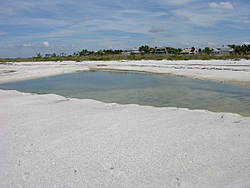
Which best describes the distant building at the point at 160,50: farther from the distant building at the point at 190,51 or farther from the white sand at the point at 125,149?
the white sand at the point at 125,149

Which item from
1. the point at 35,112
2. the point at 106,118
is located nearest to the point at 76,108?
the point at 35,112

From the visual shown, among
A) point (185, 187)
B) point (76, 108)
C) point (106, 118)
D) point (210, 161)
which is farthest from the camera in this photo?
point (76, 108)

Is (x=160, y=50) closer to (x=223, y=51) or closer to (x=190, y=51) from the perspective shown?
(x=190, y=51)

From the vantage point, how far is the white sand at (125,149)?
471cm

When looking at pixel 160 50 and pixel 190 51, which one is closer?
pixel 190 51

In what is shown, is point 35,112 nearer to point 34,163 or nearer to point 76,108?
point 76,108

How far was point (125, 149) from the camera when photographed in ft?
19.9

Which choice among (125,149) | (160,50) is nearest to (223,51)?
(160,50)

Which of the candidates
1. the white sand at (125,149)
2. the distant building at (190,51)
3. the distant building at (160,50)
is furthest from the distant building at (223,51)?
the white sand at (125,149)

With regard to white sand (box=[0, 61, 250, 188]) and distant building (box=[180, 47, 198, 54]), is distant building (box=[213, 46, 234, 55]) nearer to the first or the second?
distant building (box=[180, 47, 198, 54])

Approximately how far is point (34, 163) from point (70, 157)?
0.72 metres

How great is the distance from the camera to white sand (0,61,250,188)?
185 inches

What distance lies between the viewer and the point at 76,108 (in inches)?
426

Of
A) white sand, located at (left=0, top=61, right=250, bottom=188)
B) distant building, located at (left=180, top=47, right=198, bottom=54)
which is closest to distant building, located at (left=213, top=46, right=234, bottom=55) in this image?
distant building, located at (left=180, top=47, right=198, bottom=54)
